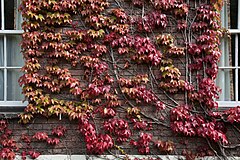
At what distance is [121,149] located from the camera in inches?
199

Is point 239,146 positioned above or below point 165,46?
below

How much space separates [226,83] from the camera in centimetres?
524

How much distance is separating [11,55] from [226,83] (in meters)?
3.52

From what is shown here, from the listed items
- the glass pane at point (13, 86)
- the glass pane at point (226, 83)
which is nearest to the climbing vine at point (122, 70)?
the glass pane at point (226, 83)

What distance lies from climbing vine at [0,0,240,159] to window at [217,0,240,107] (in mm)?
295

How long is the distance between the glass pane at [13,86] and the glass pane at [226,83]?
3229 millimetres

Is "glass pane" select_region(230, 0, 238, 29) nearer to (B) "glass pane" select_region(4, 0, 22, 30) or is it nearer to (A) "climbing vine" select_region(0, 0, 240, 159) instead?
(A) "climbing vine" select_region(0, 0, 240, 159)

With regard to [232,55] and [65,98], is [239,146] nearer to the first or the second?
[232,55]

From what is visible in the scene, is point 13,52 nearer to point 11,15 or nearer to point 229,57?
point 11,15

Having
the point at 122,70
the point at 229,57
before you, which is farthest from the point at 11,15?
the point at 229,57

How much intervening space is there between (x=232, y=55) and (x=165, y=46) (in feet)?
3.75

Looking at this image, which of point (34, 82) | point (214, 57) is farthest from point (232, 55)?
point (34, 82)

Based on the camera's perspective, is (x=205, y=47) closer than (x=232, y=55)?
Yes

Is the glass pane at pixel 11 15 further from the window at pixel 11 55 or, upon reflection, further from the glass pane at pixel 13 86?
the glass pane at pixel 13 86
